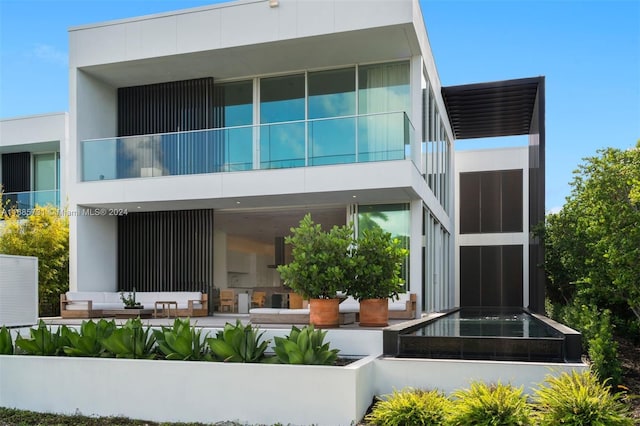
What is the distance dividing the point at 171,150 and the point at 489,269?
1521 centimetres

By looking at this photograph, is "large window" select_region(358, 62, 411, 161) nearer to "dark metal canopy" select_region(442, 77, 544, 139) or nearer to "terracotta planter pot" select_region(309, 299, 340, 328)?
"terracotta planter pot" select_region(309, 299, 340, 328)

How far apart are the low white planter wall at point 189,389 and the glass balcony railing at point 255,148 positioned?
525cm

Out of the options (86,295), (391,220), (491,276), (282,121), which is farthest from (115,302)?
(491,276)

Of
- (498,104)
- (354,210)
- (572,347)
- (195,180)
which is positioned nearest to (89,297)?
(195,180)

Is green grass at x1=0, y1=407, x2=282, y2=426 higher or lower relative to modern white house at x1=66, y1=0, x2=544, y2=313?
lower

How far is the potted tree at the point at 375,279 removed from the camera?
34.7 ft

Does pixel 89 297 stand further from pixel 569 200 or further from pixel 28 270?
pixel 569 200

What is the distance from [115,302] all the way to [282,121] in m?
6.00

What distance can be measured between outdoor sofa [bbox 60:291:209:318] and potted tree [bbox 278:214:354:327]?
14.2ft

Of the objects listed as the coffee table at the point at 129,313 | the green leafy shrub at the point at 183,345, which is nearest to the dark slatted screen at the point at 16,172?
the coffee table at the point at 129,313

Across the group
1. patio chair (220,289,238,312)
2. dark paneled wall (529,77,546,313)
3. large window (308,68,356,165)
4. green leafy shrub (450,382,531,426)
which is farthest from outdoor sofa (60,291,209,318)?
dark paneled wall (529,77,546,313)

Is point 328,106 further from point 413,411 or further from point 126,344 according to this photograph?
point 413,411

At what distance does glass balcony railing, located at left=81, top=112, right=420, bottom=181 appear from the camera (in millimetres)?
12656

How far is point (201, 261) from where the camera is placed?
15.2 meters
